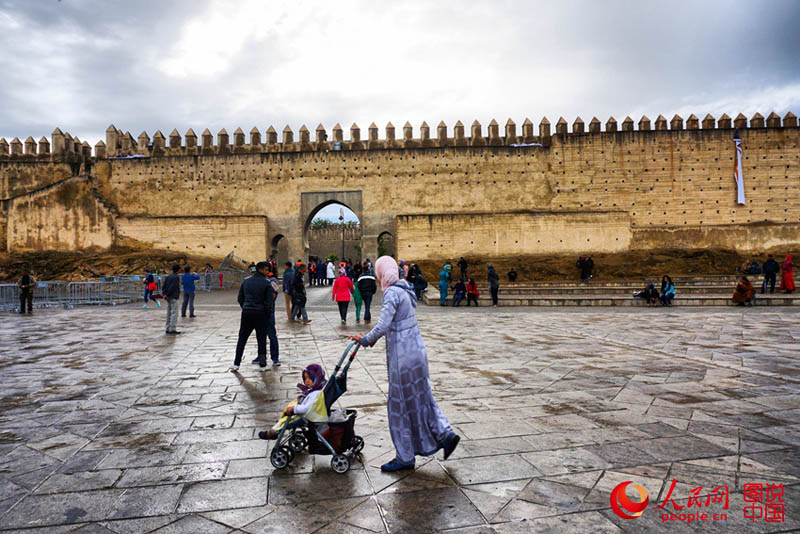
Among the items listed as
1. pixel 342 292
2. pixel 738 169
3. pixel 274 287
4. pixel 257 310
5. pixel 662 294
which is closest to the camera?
pixel 257 310

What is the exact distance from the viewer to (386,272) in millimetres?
3385

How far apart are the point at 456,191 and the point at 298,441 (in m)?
28.7

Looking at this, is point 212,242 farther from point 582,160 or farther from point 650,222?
point 650,222

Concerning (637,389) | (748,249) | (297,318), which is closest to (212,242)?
(297,318)

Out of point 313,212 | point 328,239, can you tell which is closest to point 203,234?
point 313,212

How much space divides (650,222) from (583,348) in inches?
1055

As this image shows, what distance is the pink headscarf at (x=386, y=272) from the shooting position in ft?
11.0

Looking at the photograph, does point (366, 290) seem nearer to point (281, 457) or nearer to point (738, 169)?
point (281, 457)

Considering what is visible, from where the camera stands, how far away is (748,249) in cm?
3008

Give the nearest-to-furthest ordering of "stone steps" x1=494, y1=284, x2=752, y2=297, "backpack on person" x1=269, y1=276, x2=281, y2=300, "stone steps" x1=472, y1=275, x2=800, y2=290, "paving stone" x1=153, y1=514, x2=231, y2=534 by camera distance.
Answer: "paving stone" x1=153, y1=514, x2=231, y2=534, "backpack on person" x1=269, y1=276, x2=281, y2=300, "stone steps" x1=494, y1=284, x2=752, y2=297, "stone steps" x1=472, y1=275, x2=800, y2=290

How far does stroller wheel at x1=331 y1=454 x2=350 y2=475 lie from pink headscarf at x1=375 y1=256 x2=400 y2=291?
1.06m

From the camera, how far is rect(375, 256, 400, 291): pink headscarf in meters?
3.36

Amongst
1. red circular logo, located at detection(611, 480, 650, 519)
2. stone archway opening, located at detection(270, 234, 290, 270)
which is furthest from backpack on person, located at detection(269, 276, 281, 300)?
stone archway opening, located at detection(270, 234, 290, 270)

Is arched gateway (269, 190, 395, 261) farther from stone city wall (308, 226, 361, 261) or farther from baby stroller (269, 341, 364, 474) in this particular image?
baby stroller (269, 341, 364, 474)
